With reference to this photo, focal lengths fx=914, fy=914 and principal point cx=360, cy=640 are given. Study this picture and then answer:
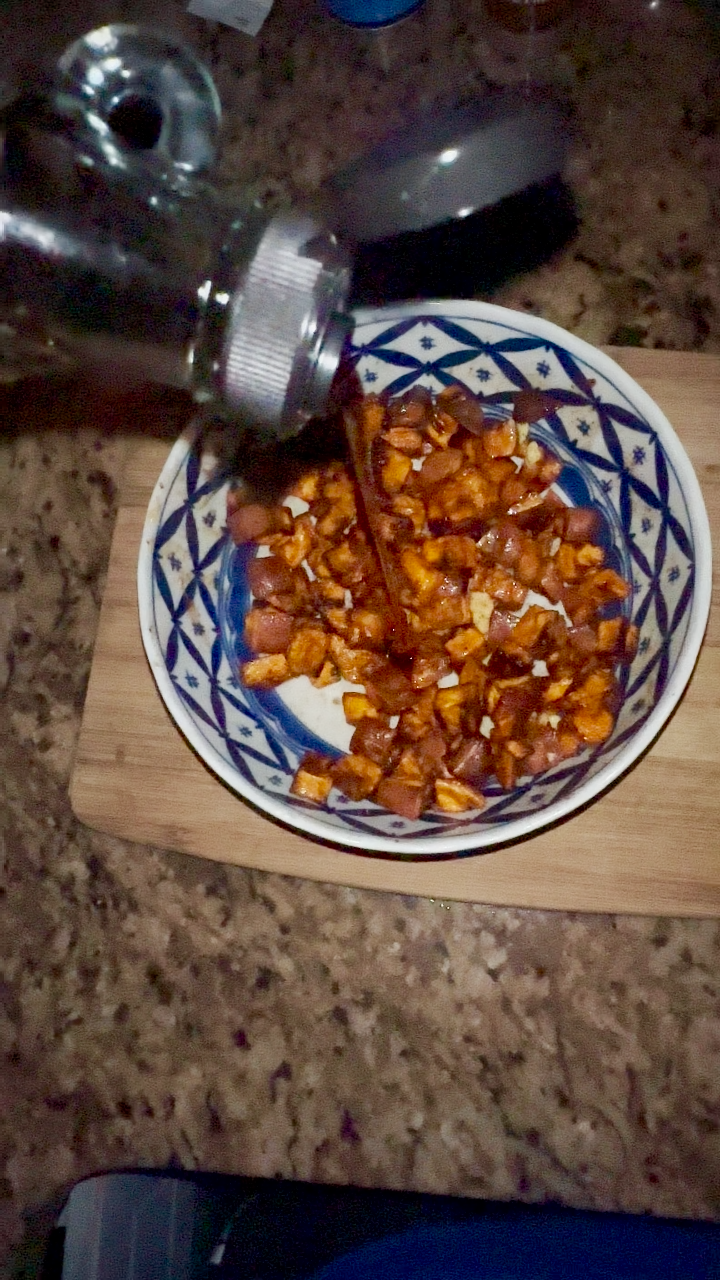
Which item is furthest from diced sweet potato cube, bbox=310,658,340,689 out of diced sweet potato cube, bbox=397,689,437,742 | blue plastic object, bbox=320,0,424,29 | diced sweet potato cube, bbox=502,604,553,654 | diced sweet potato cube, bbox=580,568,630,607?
blue plastic object, bbox=320,0,424,29

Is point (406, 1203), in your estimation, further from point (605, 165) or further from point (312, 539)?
point (605, 165)

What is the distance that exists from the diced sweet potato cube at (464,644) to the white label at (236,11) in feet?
3.61

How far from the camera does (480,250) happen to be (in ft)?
4.16

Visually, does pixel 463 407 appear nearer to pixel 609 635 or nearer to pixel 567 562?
pixel 567 562

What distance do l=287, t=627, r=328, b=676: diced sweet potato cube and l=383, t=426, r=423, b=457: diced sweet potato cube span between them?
0.83 ft

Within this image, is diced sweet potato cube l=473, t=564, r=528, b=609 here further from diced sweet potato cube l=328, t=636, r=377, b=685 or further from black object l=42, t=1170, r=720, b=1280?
black object l=42, t=1170, r=720, b=1280

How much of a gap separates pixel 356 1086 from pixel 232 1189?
16 centimetres

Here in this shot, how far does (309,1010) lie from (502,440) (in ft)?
2.26

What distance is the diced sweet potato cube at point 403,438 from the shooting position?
1.13 m

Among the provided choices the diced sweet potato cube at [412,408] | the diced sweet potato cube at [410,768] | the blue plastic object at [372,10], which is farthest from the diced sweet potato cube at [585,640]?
the blue plastic object at [372,10]

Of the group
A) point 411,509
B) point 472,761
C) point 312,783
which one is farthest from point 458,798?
point 411,509

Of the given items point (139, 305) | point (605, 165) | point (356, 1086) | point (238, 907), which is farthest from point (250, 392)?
point (605, 165)

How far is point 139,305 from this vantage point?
707mm

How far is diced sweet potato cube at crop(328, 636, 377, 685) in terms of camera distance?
109cm
